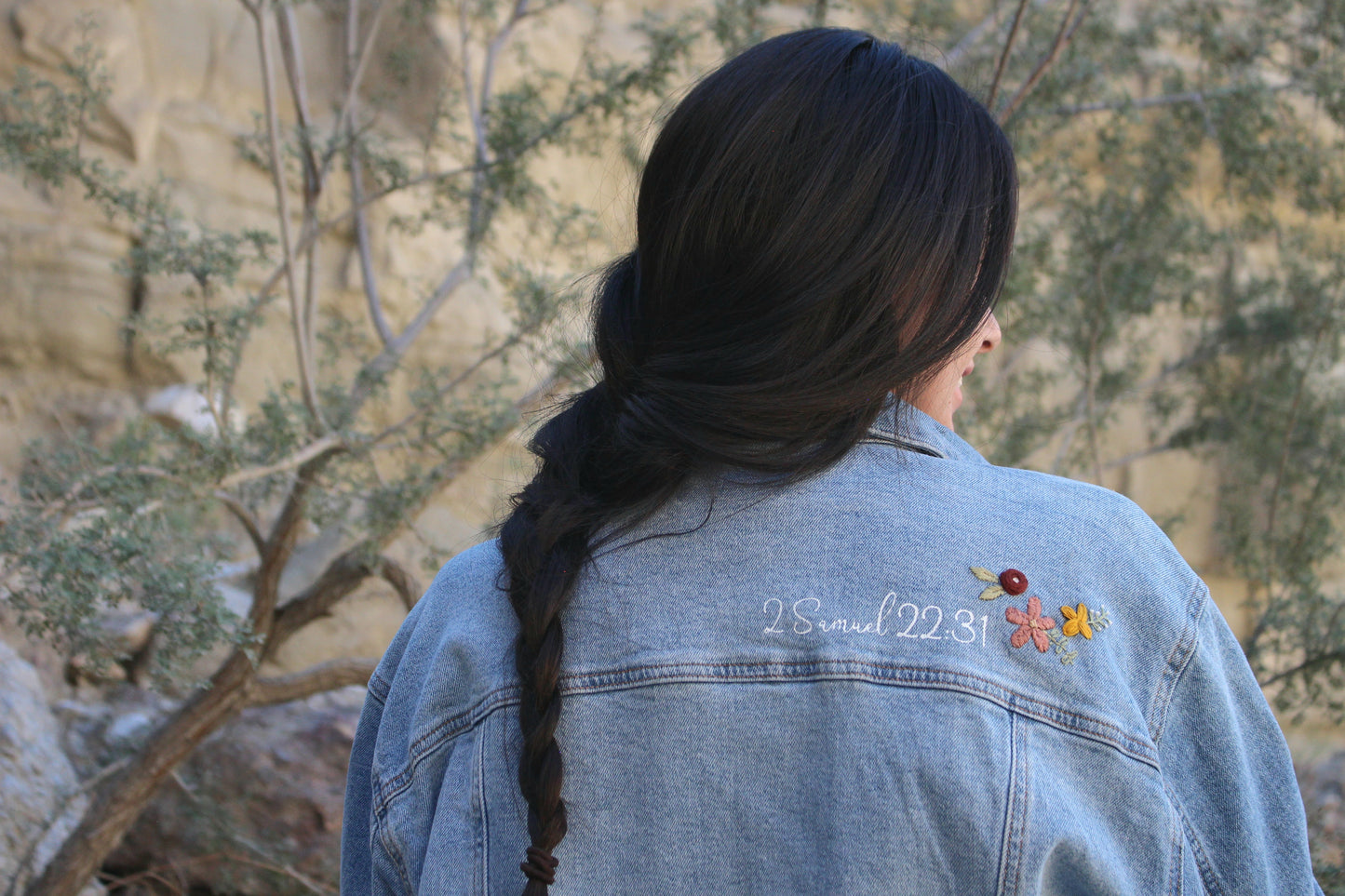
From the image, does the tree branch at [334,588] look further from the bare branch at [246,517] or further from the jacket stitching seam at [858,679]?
the jacket stitching seam at [858,679]

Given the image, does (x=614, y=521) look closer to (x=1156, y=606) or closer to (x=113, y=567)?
(x=1156, y=606)

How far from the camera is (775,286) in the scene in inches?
36.4

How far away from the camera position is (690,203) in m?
0.96

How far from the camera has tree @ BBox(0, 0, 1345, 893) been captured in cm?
299

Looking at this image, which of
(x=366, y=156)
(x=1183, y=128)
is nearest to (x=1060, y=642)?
(x=366, y=156)

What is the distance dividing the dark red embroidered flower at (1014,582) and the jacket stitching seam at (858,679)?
8 cm

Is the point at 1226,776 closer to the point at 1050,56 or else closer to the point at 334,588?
the point at 1050,56

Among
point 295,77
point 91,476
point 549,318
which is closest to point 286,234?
point 295,77

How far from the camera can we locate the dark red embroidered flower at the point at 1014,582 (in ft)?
3.03

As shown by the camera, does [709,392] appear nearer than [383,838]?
Yes

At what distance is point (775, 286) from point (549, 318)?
2.70 m

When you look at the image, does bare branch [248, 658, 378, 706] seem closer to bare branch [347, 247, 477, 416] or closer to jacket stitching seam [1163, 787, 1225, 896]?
bare branch [347, 247, 477, 416]

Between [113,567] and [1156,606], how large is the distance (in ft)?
7.79

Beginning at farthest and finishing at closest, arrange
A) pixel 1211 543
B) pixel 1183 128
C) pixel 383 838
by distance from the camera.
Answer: pixel 1211 543 < pixel 1183 128 < pixel 383 838
